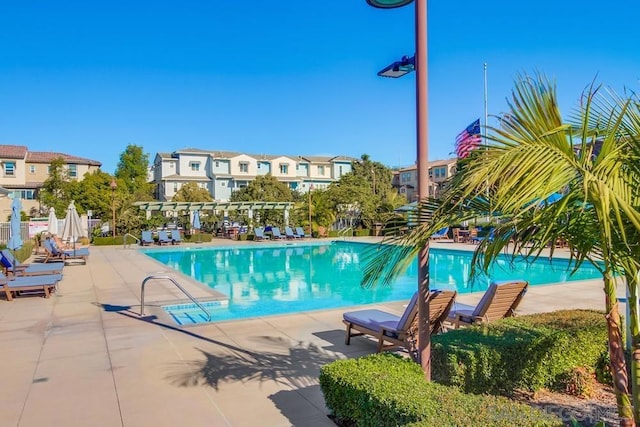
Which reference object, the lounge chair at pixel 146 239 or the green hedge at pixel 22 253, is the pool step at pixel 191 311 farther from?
the lounge chair at pixel 146 239

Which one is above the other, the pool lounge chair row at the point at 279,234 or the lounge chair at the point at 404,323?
the pool lounge chair row at the point at 279,234

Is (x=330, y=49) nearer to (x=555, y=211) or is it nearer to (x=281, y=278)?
(x=281, y=278)

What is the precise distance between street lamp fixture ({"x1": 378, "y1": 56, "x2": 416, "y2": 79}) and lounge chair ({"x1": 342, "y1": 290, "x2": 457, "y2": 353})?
2341mm

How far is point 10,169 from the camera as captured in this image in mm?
43250

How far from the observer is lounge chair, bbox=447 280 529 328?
627cm

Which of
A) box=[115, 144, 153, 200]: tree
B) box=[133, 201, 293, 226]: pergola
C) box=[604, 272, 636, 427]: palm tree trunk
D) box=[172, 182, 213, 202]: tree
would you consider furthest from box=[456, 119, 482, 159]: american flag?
box=[115, 144, 153, 200]: tree

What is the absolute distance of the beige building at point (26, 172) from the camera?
42.4m

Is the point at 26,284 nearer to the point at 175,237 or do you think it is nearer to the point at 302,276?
the point at 302,276

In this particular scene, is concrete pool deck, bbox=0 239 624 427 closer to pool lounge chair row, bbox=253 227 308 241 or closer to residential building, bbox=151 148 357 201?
pool lounge chair row, bbox=253 227 308 241

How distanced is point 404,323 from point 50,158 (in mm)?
51390

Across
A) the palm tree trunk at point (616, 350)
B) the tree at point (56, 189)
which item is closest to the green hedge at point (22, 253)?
the palm tree trunk at point (616, 350)

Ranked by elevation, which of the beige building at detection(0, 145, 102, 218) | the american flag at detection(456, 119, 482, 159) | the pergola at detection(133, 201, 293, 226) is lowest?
the american flag at detection(456, 119, 482, 159)

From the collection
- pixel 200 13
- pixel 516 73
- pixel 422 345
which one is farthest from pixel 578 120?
pixel 200 13

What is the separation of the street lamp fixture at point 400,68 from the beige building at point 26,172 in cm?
4361
